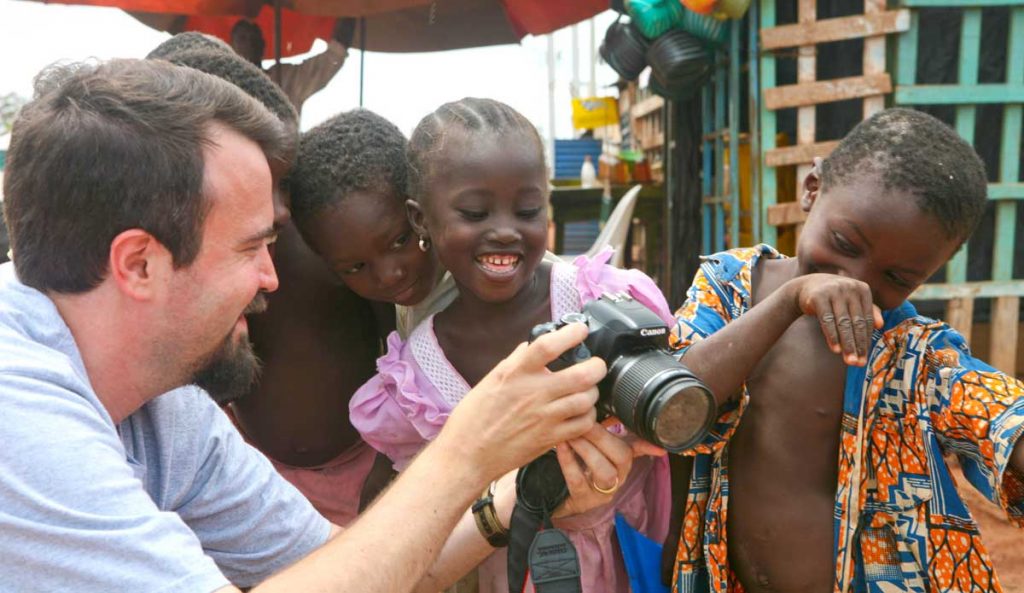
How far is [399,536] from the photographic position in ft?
4.36

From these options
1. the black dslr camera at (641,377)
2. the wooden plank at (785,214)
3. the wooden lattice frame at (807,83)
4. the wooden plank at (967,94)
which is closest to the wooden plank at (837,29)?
the wooden lattice frame at (807,83)

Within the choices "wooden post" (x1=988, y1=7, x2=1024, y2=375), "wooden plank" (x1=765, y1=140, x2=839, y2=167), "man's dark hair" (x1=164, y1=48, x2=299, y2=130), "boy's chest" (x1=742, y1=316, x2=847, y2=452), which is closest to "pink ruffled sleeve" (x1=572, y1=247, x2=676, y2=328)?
→ "boy's chest" (x1=742, y1=316, x2=847, y2=452)

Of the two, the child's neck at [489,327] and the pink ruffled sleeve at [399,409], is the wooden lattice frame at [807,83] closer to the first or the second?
the child's neck at [489,327]

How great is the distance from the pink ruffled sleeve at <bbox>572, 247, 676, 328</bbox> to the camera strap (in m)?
0.51

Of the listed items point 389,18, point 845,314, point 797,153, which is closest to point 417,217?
point 845,314

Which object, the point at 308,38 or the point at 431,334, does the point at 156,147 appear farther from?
the point at 308,38

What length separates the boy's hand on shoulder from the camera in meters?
1.48

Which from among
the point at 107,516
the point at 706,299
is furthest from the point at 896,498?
the point at 107,516

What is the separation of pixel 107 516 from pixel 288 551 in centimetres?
63

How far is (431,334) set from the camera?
6.64 feet

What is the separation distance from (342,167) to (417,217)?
0.22m

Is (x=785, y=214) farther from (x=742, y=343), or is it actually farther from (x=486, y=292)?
(x=742, y=343)

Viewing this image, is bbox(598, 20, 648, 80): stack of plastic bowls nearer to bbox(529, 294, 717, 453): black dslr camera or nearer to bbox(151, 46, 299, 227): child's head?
bbox(151, 46, 299, 227): child's head

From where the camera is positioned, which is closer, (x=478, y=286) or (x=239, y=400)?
(x=478, y=286)
